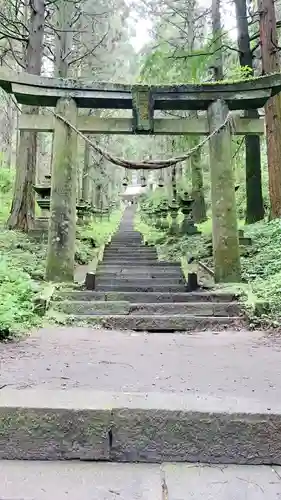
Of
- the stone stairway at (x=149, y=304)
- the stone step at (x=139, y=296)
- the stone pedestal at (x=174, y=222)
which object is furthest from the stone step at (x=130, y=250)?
the stone step at (x=139, y=296)

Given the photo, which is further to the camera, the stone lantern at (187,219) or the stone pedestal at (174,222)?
the stone pedestal at (174,222)

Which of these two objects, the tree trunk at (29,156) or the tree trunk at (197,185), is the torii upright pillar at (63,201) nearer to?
the tree trunk at (29,156)

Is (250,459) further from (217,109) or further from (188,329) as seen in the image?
(217,109)

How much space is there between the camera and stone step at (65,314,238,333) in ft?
17.6

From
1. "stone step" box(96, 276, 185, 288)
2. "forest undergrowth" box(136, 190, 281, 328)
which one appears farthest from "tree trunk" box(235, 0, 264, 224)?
"stone step" box(96, 276, 185, 288)

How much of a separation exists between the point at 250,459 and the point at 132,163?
561cm

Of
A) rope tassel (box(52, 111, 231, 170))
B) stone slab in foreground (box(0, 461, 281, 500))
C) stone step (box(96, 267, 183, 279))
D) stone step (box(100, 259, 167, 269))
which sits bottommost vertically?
stone slab in foreground (box(0, 461, 281, 500))

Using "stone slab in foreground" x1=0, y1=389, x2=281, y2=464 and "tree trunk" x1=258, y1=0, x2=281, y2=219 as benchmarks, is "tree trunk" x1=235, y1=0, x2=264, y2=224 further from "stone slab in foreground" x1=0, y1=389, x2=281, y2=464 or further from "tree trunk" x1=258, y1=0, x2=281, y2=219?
"stone slab in foreground" x1=0, y1=389, x2=281, y2=464

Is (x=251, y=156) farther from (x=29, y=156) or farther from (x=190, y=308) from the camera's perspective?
(x=190, y=308)

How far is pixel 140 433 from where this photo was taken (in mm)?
2379

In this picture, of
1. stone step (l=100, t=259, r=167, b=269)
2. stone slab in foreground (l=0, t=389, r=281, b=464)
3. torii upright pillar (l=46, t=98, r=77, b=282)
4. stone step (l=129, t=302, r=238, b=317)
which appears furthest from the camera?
stone step (l=100, t=259, r=167, b=269)

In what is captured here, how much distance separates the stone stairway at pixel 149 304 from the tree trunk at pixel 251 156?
15.5 feet

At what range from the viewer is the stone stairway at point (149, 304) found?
539 centimetres

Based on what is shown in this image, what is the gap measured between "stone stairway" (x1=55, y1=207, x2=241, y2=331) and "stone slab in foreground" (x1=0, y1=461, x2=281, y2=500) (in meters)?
3.08
